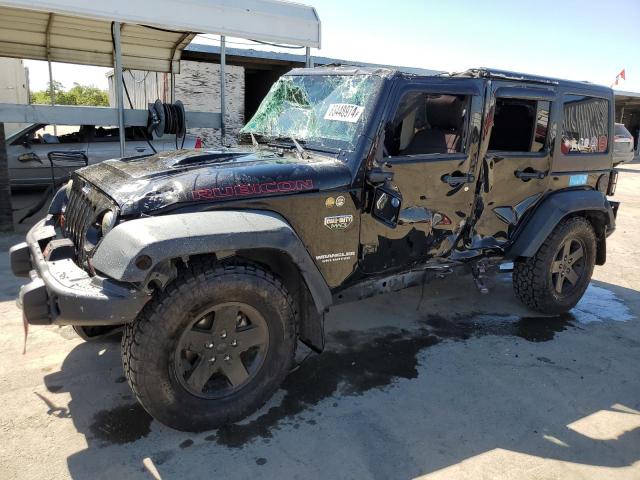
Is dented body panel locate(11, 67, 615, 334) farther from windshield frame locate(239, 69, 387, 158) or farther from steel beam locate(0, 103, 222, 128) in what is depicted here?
steel beam locate(0, 103, 222, 128)

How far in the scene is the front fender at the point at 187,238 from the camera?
2377 mm

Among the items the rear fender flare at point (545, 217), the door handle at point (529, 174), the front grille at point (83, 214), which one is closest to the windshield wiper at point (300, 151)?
the front grille at point (83, 214)

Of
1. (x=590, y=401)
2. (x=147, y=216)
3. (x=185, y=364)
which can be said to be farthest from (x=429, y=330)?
(x=147, y=216)

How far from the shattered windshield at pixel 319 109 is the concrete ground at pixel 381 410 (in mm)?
1608

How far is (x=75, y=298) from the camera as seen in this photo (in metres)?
2.43

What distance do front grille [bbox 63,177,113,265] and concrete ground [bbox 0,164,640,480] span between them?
0.92 meters

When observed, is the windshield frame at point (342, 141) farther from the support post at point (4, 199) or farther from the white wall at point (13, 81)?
the white wall at point (13, 81)

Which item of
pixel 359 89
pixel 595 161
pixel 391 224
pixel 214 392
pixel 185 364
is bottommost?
pixel 214 392

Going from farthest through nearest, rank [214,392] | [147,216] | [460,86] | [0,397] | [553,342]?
[553,342]
[460,86]
[0,397]
[214,392]
[147,216]

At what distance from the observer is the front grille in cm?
287

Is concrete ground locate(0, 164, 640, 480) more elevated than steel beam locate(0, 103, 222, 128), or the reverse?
steel beam locate(0, 103, 222, 128)

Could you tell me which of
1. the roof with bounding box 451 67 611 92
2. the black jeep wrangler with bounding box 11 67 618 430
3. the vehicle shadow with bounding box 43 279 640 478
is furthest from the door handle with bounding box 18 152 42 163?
the roof with bounding box 451 67 611 92

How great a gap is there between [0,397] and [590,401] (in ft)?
12.1

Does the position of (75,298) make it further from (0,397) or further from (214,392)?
(0,397)
